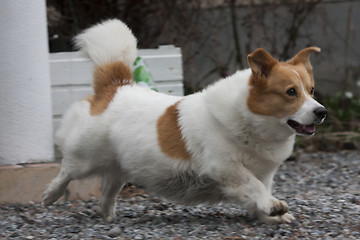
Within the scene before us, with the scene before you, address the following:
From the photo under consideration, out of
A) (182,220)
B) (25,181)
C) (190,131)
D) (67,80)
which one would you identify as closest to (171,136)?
(190,131)

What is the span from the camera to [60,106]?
567 cm

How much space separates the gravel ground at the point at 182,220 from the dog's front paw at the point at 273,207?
116 millimetres

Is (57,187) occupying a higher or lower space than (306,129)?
lower

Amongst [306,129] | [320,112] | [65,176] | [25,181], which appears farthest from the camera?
[25,181]

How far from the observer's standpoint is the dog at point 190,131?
3.45 meters

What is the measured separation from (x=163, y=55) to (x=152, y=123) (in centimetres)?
216

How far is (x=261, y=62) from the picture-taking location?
3.51 m

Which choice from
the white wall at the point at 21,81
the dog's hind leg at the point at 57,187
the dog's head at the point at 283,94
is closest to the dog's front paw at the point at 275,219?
the dog's head at the point at 283,94

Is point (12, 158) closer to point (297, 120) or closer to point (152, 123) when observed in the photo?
point (152, 123)

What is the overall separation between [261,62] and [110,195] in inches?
55.4

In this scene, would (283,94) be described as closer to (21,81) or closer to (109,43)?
(109,43)

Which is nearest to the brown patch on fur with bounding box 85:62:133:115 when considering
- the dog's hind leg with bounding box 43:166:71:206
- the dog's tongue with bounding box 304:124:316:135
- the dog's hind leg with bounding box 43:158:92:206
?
the dog's hind leg with bounding box 43:158:92:206

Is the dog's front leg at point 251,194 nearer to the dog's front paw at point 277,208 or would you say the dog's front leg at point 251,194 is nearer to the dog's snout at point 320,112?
the dog's front paw at point 277,208

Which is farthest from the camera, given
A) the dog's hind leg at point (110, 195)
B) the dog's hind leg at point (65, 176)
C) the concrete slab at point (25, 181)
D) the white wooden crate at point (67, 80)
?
the white wooden crate at point (67, 80)
